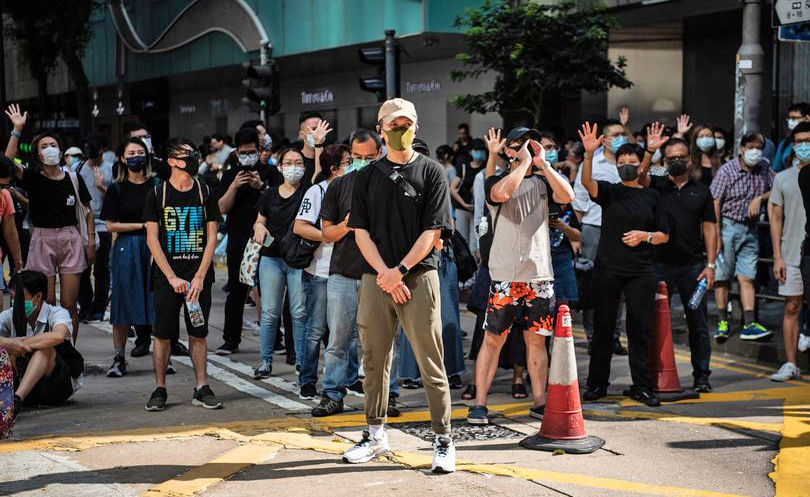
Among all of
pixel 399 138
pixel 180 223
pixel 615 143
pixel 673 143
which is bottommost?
pixel 180 223

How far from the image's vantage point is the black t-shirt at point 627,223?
8.27m

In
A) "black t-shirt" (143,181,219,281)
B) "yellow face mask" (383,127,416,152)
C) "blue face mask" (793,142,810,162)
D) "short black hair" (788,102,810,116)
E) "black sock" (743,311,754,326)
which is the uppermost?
"short black hair" (788,102,810,116)

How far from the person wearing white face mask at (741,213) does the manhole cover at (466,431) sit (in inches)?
170

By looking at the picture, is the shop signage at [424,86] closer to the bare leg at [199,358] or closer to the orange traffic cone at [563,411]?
the bare leg at [199,358]

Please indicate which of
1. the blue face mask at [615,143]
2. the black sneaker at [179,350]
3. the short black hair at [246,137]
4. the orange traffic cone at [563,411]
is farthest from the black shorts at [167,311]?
the blue face mask at [615,143]

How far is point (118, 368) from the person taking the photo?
945cm

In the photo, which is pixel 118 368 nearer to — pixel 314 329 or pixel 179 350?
pixel 179 350

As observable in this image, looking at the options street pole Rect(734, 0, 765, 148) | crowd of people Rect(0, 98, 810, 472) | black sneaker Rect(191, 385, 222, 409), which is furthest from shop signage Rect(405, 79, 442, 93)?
black sneaker Rect(191, 385, 222, 409)

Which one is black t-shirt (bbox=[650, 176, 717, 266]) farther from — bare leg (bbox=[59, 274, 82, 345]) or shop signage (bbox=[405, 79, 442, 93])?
shop signage (bbox=[405, 79, 442, 93])

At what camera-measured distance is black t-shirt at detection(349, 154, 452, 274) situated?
20.8 feet

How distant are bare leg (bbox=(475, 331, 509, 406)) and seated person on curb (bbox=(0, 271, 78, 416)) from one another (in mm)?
2963

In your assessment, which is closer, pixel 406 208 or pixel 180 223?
pixel 406 208

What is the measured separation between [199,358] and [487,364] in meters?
2.14

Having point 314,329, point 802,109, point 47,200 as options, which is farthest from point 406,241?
point 802,109
